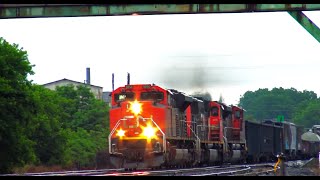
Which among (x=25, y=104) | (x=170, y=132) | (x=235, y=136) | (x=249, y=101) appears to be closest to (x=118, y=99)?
(x=170, y=132)

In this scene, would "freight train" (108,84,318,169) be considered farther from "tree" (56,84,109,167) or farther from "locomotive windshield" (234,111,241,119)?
"tree" (56,84,109,167)

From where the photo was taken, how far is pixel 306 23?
1127 centimetres

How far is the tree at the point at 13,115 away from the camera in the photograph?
124ft

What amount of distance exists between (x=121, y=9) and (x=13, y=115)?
28410 mm

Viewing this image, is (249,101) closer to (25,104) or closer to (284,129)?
(284,129)

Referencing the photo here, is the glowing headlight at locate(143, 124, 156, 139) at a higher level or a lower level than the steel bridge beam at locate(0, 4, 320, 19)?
lower

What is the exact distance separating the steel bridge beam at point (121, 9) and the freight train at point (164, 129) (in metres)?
13.2

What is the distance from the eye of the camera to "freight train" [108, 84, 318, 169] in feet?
82.1

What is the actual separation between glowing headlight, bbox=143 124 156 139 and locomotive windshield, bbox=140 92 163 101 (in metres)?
1.18

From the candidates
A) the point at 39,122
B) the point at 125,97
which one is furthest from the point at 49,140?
the point at 125,97

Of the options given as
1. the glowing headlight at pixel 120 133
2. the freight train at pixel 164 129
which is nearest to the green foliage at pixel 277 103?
the freight train at pixel 164 129

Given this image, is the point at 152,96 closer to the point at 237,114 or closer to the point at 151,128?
the point at 151,128

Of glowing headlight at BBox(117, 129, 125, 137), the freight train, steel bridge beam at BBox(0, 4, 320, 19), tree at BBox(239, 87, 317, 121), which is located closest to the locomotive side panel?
the freight train
